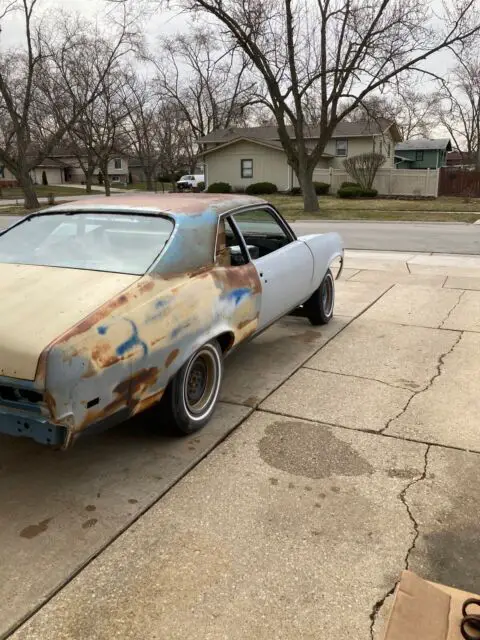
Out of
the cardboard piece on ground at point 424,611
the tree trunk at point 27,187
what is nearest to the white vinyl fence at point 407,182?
the tree trunk at point 27,187

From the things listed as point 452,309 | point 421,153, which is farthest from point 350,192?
point 421,153

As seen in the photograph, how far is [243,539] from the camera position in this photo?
2.54m

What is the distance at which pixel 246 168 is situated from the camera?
3991 centimetres

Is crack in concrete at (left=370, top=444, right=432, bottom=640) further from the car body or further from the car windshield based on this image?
the car body

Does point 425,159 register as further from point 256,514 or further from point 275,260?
point 256,514

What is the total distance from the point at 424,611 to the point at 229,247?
2.70m

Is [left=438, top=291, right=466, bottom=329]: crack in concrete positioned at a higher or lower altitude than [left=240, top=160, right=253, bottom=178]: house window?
lower

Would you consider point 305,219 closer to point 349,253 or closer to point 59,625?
point 349,253

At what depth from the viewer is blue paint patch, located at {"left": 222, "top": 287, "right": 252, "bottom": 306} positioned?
3730 millimetres

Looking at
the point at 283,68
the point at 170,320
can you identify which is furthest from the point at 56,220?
the point at 283,68

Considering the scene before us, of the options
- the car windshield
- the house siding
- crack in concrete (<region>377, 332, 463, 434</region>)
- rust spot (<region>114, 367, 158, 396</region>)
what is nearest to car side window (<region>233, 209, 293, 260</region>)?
the car windshield

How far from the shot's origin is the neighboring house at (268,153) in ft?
127

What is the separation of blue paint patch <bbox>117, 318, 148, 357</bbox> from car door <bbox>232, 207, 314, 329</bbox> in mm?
1581

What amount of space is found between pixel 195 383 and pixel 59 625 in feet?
5.85
